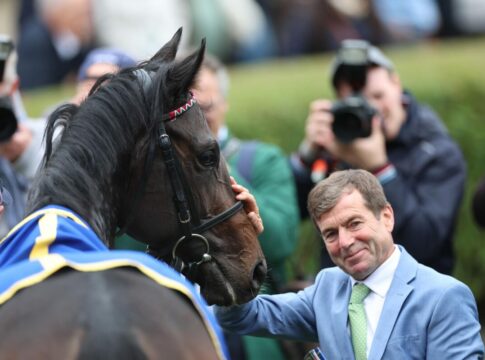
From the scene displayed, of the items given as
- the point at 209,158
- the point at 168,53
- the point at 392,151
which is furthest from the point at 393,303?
the point at 392,151

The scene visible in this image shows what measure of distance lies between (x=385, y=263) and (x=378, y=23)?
26.9 ft

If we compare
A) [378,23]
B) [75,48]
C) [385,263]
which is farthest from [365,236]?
[378,23]

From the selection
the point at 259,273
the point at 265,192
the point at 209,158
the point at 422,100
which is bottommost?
the point at 422,100

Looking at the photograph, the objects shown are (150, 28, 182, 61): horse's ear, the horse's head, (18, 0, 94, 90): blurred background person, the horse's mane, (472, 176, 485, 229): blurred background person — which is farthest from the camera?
(18, 0, 94, 90): blurred background person

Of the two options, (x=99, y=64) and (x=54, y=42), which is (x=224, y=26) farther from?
(x=99, y=64)

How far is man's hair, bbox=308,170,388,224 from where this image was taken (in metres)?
4.51

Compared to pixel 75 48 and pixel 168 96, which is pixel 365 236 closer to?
pixel 168 96

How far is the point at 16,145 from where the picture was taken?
6266mm

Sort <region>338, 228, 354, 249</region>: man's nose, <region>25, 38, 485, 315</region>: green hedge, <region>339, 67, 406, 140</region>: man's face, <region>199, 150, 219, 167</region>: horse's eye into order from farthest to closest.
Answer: <region>25, 38, 485, 315</region>: green hedge → <region>339, 67, 406, 140</region>: man's face → <region>199, 150, 219, 167</region>: horse's eye → <region>338, 228, 354, 249</region>: man's nose

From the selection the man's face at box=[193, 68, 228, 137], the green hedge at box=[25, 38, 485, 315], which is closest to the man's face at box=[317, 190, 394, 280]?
the man's face at box=[193, 68, 228, 137]

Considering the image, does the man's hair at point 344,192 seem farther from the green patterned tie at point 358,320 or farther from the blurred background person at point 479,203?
the blurred background person at point 479,203

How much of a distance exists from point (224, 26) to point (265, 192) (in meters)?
5.73

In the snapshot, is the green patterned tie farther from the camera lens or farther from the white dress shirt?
the camera lens

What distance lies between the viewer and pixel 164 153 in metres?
4.57
